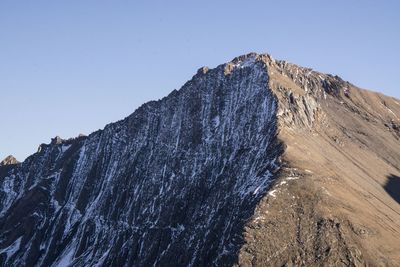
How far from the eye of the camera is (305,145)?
142m

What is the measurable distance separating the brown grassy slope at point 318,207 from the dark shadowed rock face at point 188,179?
3.65 meters

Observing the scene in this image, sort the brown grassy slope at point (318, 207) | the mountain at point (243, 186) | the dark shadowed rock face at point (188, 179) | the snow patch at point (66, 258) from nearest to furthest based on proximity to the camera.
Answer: the brown grassy slope at point (318, 207), the mountain at point (243, 186), the dark shadowed rock face at point (188, 179), the snow patch at point (66, 258)

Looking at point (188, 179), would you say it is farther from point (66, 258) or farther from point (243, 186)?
point (66, 258)

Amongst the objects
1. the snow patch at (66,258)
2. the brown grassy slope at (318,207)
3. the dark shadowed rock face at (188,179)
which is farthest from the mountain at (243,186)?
the snow patch at (66,258)

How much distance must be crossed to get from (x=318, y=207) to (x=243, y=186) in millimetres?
20364

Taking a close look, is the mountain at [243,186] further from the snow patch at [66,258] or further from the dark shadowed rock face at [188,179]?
the snow patch at [66,258]

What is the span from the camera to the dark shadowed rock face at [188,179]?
12580 centimetres

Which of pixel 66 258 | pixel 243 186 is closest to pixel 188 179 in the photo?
pixel 243 186

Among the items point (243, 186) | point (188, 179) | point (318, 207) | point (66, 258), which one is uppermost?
point (243, 186)

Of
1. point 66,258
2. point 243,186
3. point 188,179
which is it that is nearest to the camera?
point 243,186

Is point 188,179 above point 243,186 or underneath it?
underneath

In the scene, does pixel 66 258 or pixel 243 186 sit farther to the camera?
pixel 66 258

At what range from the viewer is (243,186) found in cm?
12988

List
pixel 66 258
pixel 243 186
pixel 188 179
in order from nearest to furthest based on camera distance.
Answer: pixel 243 186
pixel 188 179
pixel 66 258
